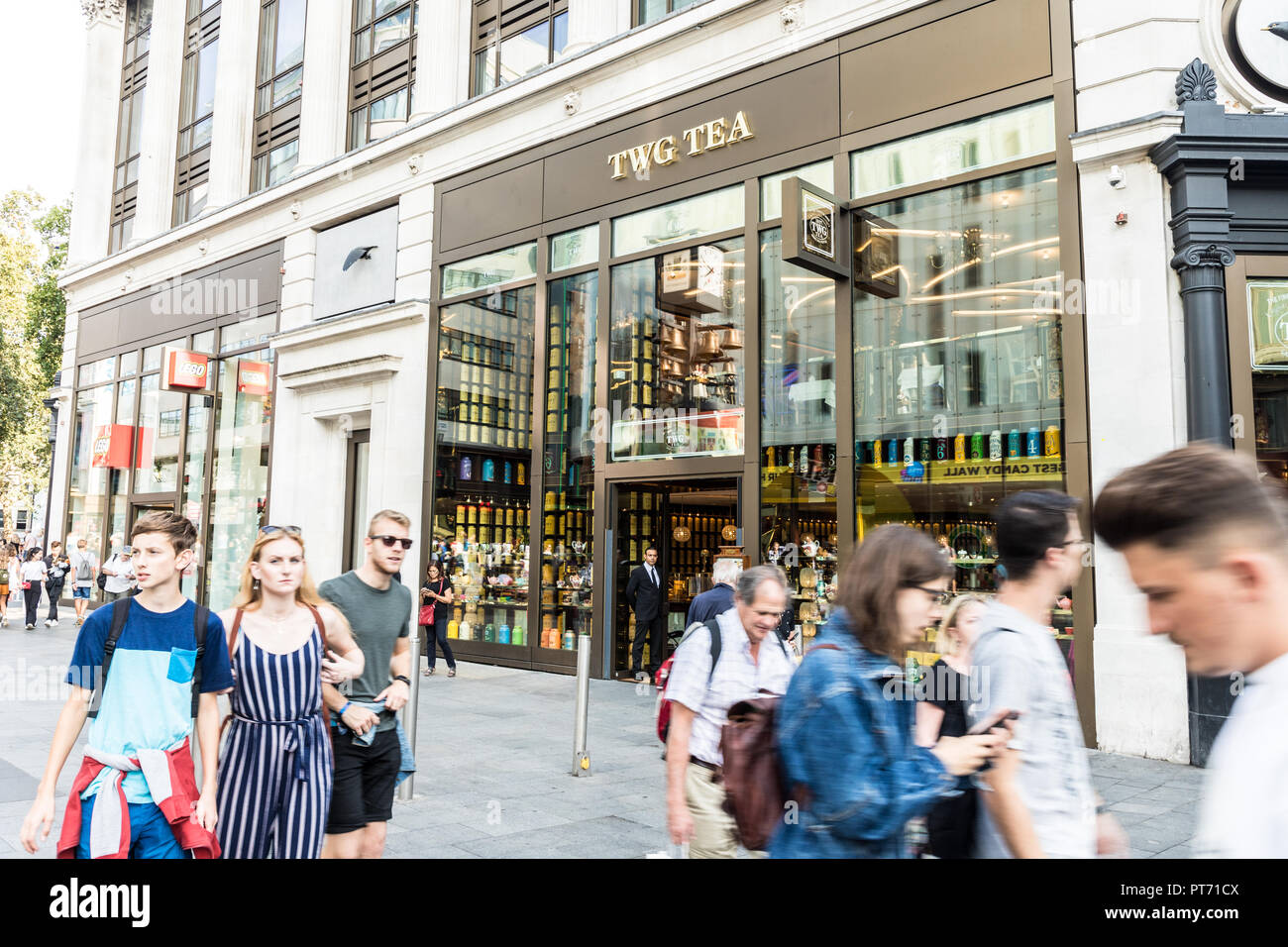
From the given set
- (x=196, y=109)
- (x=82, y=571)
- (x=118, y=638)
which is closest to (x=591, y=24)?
(x=118, y=638)

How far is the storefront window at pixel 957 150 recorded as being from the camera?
9.59 m

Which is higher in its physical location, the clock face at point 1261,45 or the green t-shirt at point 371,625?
the clock face at point 1261,45

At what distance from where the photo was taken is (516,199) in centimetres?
1473

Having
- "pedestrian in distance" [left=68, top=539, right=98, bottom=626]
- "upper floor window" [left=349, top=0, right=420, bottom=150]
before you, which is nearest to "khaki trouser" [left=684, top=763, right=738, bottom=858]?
"upper floor window" [left=349, top=0, right=420, bottom=150]

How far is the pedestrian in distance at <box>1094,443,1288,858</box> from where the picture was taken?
130 centimetres

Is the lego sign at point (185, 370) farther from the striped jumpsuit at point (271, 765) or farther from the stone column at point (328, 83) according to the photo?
the striped jumpsuit at point (271, 765)

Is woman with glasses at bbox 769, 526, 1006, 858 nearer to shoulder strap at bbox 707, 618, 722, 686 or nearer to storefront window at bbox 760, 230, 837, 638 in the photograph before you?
shoulder strap at bbox 707, 618, 722, 686

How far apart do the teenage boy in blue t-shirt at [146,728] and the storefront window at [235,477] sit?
16.6 m

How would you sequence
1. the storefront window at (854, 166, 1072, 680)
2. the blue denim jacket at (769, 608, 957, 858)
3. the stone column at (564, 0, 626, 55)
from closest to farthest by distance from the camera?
1. the blue denim jacket at (769, 608, 957, 858)
2. the storefront window at (854, 166, 1072, 680)
3. the stone column at (564, 0, 626, 55)

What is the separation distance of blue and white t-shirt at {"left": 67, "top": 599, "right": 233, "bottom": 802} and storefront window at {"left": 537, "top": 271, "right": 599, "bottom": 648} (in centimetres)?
1000

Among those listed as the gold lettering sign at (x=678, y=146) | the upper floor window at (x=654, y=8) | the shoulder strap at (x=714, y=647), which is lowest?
the shoulder strap at (x=714, y=647)

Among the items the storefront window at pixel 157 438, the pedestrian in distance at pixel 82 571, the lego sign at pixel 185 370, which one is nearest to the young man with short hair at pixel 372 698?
the lego sign at pixel 185 370

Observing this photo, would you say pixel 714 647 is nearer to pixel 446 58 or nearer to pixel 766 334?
pixel 766 334

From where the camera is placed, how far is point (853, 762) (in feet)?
6.88
